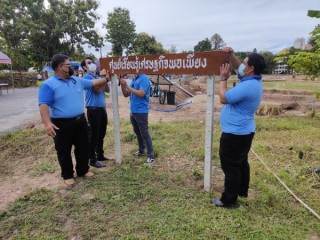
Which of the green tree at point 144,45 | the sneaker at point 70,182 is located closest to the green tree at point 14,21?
the green tree at point 144,45

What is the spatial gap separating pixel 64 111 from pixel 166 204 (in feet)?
5.93

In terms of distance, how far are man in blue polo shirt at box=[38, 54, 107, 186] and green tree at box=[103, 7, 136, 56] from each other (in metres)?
36.0

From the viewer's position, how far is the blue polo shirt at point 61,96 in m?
3.51

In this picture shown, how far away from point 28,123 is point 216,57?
7.82 m

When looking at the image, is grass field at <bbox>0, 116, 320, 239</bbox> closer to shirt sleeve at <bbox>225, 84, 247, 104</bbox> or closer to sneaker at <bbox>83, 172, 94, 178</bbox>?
sneaker at <bbox>83, 172, 94, 178</bbox>

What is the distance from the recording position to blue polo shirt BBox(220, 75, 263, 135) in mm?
2711

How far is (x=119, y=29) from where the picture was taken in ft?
125

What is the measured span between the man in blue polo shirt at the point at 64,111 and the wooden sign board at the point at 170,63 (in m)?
0.61

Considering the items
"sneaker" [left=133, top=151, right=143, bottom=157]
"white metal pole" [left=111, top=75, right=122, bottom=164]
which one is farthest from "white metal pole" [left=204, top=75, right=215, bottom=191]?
"sneaker" [left=133, top=151, right=143, bottom=157]

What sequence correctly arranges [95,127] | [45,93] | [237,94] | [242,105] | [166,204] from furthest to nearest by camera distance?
[95,127], [45,93], [166,204], [242,105], [237,94]

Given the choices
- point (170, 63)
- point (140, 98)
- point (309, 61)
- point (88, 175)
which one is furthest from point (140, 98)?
point (309, 61)

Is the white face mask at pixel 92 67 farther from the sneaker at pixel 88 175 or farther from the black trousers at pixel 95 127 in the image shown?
the sneaker at pixel 88 175

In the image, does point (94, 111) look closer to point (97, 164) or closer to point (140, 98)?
point (140, 98)

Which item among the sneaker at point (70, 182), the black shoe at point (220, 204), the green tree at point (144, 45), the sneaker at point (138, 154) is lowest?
the sneaker at point (70, 182)
